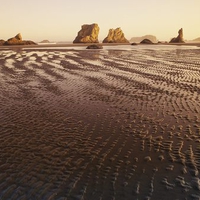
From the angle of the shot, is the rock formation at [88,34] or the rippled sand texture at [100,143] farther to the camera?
the rock formation at [88,34]

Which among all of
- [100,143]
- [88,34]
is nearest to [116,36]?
[88,34]

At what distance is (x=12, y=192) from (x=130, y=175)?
3.31m

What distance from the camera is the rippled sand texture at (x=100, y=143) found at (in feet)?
20.1

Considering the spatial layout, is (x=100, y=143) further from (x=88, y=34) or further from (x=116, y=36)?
(x=116, y=36)

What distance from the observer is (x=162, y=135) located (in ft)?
30.8

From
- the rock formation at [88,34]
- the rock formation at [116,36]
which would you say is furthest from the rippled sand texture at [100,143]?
the rock formation at [116,36]

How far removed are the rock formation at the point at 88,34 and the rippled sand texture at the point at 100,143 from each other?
136 metres

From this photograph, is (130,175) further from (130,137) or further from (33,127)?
(33,127)

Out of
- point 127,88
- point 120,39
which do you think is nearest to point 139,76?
point 127,88

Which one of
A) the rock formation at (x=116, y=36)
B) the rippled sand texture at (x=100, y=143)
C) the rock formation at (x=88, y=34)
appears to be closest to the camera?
the rippled sand texture at (x=100, y=143)

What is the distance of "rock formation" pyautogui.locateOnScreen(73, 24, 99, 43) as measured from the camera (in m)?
148

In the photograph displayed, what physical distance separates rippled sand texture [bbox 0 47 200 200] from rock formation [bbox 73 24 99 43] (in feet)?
446

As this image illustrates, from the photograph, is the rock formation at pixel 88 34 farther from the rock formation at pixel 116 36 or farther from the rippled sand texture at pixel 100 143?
the rippled sand texture at pixel 100 143

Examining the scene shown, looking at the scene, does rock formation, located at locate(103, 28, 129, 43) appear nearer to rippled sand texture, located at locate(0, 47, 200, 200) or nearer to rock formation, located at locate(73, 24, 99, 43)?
rock formation, located at locate(73, 24, 99, 43)
